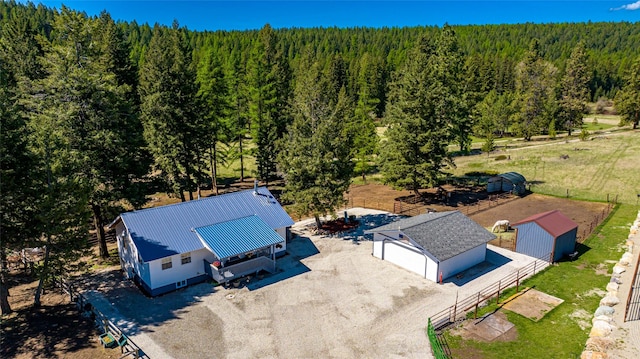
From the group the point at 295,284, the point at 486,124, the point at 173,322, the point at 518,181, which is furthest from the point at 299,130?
the point at 486,124

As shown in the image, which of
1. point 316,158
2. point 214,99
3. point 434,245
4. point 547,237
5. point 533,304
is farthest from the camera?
point 214,99

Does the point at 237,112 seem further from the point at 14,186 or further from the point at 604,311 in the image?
the point at 604,311

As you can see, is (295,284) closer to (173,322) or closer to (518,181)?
(173,322)

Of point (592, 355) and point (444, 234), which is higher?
point (444, 234)

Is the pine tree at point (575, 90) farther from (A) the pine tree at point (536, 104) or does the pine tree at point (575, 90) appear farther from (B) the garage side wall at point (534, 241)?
(B) the garage side wall at point (534, 241)

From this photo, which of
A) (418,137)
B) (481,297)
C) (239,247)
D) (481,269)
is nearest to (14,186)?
(239,247)

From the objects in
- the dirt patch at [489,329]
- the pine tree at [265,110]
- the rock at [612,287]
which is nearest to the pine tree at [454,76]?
the pine tree at [265,110]
